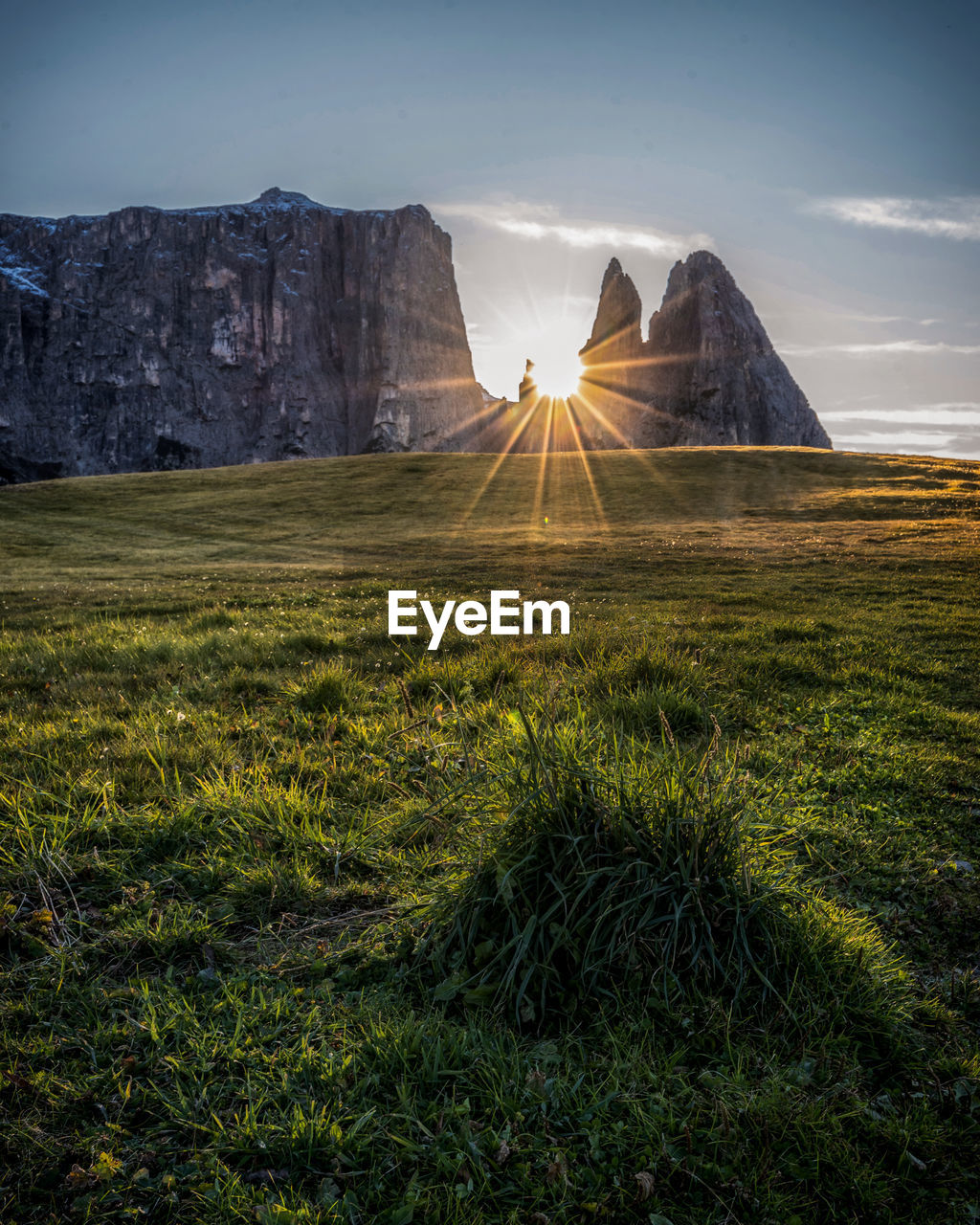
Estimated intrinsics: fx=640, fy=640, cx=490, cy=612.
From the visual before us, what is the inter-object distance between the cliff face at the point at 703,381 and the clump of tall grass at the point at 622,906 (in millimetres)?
165809

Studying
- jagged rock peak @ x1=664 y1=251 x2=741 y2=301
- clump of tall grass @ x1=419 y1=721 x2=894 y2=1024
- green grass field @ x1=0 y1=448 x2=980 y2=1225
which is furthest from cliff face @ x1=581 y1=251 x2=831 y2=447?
clump of tall grass @ x1=419 y1=721 x2=894 y2=1024

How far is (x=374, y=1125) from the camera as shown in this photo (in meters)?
2.20

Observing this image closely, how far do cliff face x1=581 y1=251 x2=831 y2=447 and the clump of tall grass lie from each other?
16581cm

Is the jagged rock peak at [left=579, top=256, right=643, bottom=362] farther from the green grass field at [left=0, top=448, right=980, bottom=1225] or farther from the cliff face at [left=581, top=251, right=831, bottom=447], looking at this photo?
the green grass field at [left=0, top=448, right=980, bottom=1225]

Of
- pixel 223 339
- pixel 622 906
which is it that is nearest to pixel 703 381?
pixel 223 339

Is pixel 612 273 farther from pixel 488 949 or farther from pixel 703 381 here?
pixel 488 949

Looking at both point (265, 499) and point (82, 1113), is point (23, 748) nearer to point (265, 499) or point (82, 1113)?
point (82, 1113)

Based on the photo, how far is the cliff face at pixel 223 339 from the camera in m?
146

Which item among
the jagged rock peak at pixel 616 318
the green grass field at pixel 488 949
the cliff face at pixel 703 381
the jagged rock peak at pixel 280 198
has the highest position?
the jagged rock peak at pixel 280 198

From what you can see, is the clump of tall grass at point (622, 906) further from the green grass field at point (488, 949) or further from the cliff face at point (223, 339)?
the cliff face at point (223, 339)

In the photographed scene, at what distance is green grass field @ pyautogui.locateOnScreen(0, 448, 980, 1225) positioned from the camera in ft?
6.82

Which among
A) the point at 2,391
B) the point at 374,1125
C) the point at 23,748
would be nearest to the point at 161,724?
the point at 23,748

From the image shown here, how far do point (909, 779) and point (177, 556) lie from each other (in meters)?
26.2

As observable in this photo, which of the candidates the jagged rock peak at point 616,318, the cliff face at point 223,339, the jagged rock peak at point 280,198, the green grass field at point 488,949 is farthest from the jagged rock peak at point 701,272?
the green grass field at point 488,949
